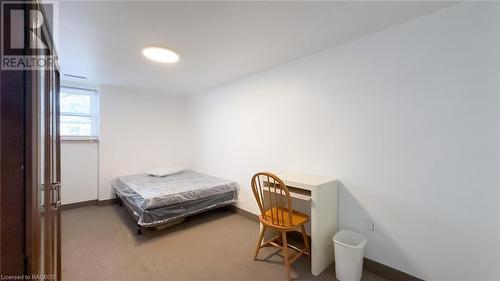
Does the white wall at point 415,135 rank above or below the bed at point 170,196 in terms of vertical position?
above

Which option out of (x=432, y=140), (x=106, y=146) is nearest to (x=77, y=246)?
(x=106, y=146)

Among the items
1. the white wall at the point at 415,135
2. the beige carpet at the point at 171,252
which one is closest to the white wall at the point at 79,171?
the beige carpet at the point at 171,252

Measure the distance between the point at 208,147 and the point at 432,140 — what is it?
133 inches

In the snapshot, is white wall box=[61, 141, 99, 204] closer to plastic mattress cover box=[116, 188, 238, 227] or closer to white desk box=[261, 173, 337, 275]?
plastic mattress cover box=[116, 188, 238, 227]

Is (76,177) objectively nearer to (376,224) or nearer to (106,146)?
(106,146)

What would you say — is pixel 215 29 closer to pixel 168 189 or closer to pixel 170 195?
pixel 170 195

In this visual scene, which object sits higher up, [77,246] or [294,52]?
[294,52]

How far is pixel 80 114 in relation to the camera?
3703 mm

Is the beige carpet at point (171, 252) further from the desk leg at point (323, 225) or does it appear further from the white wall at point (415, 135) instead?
the white wall at point (415, 135)

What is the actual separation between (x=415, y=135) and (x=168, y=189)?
9.69ft

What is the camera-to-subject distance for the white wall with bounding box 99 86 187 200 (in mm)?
3838

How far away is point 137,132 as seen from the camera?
13.7 feet

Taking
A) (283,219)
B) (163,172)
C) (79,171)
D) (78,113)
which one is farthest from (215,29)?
(79,171)

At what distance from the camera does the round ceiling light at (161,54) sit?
228 cm
